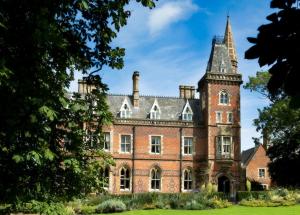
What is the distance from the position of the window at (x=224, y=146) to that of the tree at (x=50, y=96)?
2990 cm

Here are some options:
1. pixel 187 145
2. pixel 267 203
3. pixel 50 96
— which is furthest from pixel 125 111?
pixel 50 96

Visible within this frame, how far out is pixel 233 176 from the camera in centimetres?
3984

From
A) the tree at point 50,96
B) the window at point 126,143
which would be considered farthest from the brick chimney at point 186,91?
the tree at point 50,96

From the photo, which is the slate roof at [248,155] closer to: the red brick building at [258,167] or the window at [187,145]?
the red brick building at [258,167]

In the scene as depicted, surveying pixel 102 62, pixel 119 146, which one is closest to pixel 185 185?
pixel 119 146

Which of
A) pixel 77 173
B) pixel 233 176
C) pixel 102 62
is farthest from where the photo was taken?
pixel 233 176

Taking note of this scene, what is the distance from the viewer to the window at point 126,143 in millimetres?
40344

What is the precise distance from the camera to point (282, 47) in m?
2.83

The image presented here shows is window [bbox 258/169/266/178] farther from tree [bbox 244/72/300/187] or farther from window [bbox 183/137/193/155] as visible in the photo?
window [bbox 183/137/193/155]

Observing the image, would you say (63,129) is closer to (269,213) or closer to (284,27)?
(284,27)

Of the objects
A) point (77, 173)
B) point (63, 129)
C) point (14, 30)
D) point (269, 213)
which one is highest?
point (14, 30)

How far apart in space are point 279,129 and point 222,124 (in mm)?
5496

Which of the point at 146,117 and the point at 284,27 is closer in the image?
the point at 284,27

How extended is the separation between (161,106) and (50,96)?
1361 inches
